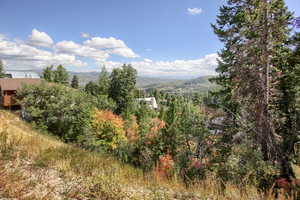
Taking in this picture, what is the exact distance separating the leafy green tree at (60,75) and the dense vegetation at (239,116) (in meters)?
28.5

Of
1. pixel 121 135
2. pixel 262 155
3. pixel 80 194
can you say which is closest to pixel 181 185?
pixel 80 194

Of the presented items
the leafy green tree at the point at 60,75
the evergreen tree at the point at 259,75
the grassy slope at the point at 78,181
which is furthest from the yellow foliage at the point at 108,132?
the leafy green tree at the point at 60,75

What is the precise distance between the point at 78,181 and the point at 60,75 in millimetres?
48237

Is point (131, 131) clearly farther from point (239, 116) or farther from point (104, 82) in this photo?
point (239, 116)

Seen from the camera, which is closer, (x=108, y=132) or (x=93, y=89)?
(x=108, y=132)

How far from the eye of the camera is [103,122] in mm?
20281

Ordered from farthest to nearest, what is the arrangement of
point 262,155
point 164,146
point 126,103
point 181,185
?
point 126,103 → point 164,146 → point 262,155 → point 181,185

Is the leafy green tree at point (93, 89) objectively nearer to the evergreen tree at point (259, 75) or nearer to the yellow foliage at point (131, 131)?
the yellow foliage at point (131, 131)

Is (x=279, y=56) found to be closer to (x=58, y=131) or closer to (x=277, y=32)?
(x=277, y=32)

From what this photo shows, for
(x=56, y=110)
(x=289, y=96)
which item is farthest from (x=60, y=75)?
(x=289, y=96)

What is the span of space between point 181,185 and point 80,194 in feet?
→ 5.41

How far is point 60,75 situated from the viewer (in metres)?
44.5

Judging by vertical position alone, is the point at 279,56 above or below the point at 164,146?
above

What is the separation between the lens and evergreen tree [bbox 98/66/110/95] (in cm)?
3469
